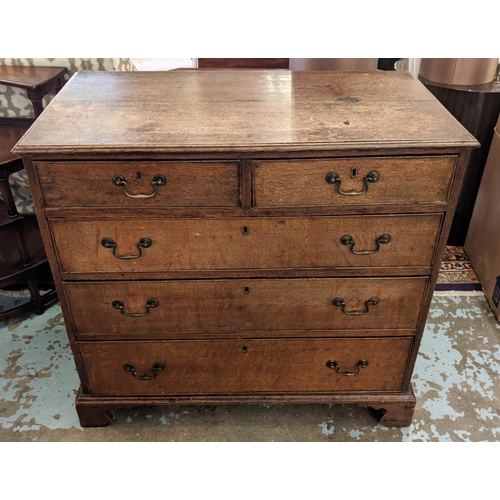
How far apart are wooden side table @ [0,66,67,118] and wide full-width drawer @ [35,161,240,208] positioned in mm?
779

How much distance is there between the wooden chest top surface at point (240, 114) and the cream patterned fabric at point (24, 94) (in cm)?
43

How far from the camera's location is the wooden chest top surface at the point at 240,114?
1.29 metres

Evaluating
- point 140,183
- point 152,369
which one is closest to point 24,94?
point 140,183

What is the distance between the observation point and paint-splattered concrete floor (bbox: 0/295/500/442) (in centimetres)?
180

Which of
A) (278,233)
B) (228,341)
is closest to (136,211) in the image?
Answer: (278,233)

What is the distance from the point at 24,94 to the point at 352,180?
154 cm

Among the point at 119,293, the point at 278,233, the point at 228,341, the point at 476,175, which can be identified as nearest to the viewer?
the point at 278,233

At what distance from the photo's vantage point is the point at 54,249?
4.74ft

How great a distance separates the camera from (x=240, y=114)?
1441 mm

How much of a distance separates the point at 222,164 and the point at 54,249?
0.53 meters

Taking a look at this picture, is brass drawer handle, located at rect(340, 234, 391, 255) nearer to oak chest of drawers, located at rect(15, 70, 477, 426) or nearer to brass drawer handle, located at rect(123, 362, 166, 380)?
oak chest of drawers, located at rect(15, 70, 477, 426)

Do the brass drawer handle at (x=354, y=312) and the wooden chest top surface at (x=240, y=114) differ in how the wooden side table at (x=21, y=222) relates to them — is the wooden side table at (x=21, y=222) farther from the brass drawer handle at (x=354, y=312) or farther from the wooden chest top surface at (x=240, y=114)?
the brass drawer handle at (x=354, y=312)

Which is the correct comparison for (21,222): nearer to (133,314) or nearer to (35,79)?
(35,79)
